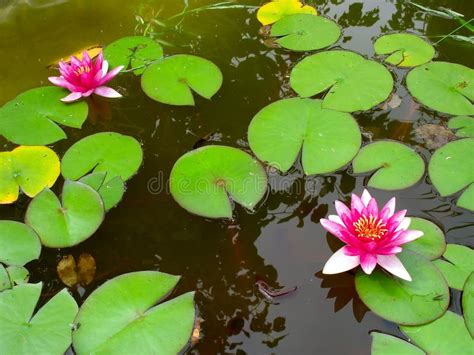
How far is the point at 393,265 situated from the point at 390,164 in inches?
26.9

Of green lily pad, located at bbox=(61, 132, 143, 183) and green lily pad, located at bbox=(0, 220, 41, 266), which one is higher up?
green lily pad, located at bbox=(61, 132, 143, 183)

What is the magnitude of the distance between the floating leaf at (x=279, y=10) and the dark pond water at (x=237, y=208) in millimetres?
96

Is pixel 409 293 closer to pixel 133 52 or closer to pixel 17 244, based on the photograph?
pixel 17 244

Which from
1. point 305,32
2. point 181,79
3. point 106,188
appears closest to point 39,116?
point 106,188

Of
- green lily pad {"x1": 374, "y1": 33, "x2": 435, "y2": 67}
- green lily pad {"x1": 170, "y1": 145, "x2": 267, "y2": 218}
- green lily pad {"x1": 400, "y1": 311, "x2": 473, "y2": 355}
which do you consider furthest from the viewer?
green lily pad {"x1": 374, "y1": 33, "x2": 435, "y2": 67}

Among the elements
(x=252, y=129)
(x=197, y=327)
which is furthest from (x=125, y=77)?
(x=197, y=327)

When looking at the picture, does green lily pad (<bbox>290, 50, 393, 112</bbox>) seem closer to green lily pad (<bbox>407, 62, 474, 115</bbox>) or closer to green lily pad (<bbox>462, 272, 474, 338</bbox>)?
green lily pad (<bbox>407, 62, 474, 115</bbox>)

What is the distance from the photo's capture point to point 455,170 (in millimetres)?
2469

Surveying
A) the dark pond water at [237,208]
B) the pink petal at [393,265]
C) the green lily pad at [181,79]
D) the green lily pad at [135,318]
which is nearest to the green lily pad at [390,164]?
the dark pond water at [237,208]

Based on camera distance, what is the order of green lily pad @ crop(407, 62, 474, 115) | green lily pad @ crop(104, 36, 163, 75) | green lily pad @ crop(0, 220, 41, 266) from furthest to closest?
green lily pad @ crop(104, 36, 163, 75) → green lily pad @ crop(407, 62, 474, 115) → green lily pad @ crop(0, 220, 41, 266)

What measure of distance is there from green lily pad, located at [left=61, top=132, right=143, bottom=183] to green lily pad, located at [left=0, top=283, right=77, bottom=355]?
2.30 feet

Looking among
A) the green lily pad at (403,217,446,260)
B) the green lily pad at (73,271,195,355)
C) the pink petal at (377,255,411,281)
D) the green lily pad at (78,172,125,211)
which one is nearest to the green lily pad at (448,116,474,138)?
the green lily pad at (403,217,446,260)

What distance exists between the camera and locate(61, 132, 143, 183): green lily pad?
257 cm

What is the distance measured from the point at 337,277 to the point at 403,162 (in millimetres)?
759
